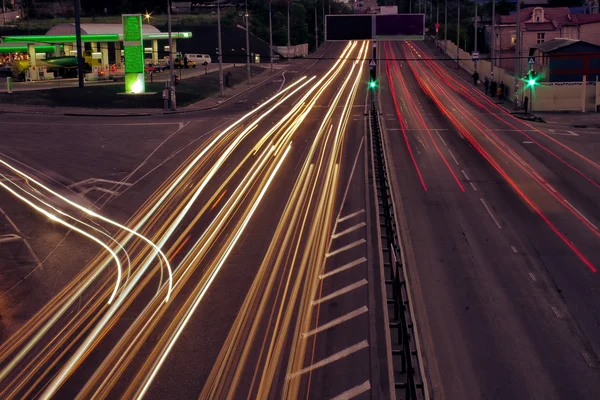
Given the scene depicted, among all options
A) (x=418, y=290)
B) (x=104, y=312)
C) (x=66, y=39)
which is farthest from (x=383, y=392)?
(x=66, y=39)

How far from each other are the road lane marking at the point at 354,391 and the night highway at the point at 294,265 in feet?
0.15

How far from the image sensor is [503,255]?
21.2 metres

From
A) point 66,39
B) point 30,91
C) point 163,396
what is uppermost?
point 66,39

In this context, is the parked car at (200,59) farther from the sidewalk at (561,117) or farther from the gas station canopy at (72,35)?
the sidewalk at (561,117)

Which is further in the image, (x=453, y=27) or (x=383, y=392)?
(x=453, y=27)

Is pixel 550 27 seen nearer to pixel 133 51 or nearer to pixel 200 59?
pixel 200 59

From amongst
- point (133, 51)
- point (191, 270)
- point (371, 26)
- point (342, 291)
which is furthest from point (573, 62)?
point (191, 270)

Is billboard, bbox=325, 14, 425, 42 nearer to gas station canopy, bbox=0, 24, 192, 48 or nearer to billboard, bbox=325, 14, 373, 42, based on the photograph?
billboard, bbox=325, 14, 373, 42

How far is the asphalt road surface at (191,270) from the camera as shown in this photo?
1421 centimetres

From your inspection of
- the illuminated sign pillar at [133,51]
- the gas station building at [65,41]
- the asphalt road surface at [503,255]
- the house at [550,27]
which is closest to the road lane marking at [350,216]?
the asphalt road surface at [503,255]

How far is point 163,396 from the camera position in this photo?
1332 cm

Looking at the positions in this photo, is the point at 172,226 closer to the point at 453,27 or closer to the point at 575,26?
the point at 575,26

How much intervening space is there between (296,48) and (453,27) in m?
23.7

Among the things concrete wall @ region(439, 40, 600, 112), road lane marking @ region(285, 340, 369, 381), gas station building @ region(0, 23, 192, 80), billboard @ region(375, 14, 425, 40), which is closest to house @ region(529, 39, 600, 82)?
concrete wall @ region(439, 40, 600, 112)
